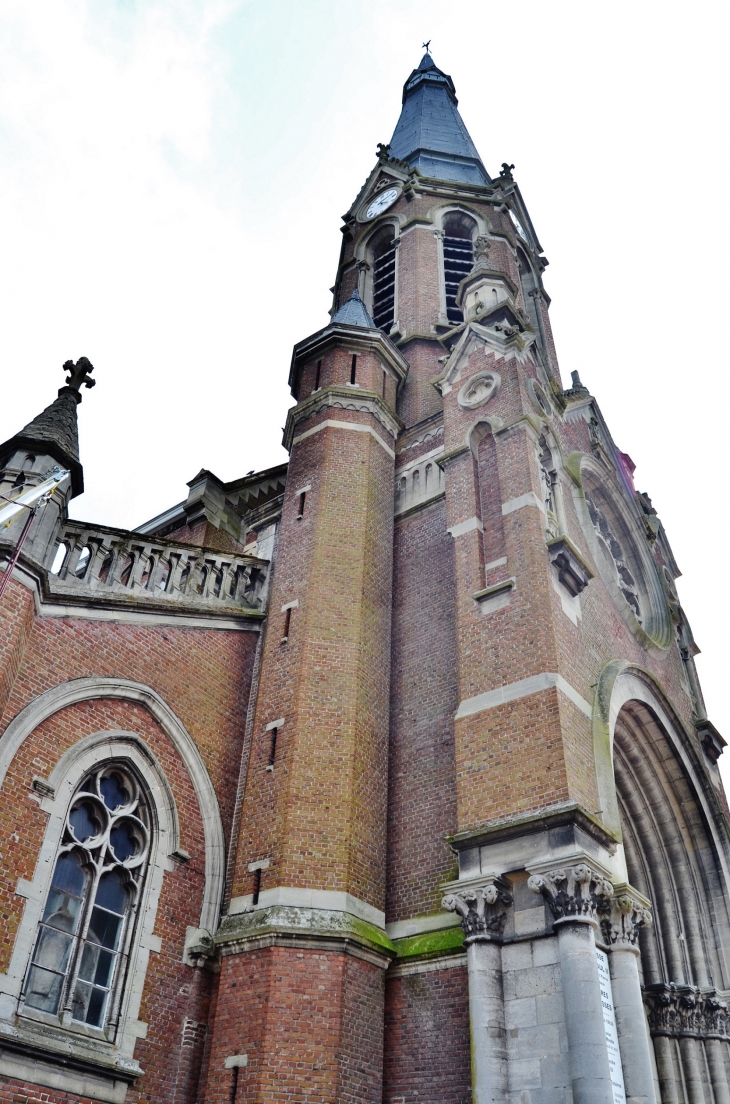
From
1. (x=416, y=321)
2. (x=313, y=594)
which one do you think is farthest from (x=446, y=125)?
(x=313, y=594)

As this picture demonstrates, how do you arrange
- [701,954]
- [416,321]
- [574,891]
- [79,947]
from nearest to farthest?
[574,891] → [79,947] → [701,954] → [416,321]

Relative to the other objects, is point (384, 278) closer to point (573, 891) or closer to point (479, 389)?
point (479, 389)

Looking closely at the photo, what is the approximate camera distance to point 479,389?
15188mm

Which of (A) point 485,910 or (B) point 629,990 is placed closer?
(B) point 629,990

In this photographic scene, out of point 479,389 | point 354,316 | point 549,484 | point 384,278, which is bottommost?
point 549,484

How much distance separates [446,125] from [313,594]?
23.3 meters

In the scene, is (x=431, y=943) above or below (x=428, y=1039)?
above

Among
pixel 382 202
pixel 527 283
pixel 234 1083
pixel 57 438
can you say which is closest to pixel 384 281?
pixel 382 202

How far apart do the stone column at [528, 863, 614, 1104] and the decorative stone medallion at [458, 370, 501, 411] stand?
798 centimetres

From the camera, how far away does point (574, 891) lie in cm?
930

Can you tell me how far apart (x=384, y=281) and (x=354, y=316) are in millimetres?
5655

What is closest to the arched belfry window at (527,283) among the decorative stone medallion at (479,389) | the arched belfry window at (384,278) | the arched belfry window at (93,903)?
the arched belfry window at (384,278)

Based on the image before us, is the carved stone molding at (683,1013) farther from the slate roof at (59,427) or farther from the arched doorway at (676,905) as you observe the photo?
the slate roof at (59,427)

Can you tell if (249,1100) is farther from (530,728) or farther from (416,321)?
(416,321)
